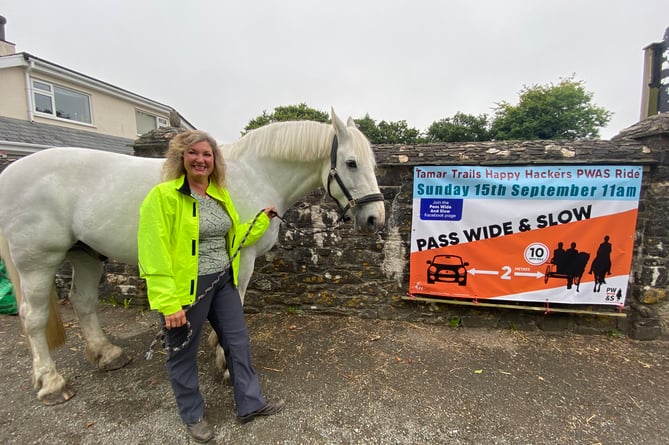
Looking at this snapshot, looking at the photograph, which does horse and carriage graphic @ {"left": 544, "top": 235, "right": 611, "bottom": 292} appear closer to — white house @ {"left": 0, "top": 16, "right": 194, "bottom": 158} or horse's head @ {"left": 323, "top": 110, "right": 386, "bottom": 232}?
horse's head @ {"left": 323, "top": 110, "right": 386, "bottom": 232}

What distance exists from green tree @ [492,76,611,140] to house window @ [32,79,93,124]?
25438mm

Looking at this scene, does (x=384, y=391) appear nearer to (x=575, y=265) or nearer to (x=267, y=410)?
(x=267, y=410)

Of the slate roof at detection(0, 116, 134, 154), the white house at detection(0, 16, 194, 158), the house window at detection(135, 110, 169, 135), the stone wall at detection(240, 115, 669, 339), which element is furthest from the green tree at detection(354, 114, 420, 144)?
the stone wall at detection(240, 115, 669, 339)

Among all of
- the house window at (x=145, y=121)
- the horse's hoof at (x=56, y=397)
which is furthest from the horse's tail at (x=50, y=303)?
the house window at (x=145, y=121)

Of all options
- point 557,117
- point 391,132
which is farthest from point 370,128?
point 557,117

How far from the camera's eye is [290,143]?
239 cm

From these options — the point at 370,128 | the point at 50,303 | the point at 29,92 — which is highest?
the point at 370,128

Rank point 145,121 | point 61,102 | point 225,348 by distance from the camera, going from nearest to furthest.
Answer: point 225,348
point 61,102
point 145,121

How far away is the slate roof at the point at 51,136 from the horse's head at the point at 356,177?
8.12 m

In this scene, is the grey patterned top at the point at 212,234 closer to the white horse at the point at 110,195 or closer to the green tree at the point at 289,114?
the white horse at the point at 110,195

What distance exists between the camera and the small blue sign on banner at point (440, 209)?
3543 millimetres

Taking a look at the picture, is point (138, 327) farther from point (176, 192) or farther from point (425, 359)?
point (425, 359)

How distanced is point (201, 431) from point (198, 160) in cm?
178

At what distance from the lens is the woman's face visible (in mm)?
1752
